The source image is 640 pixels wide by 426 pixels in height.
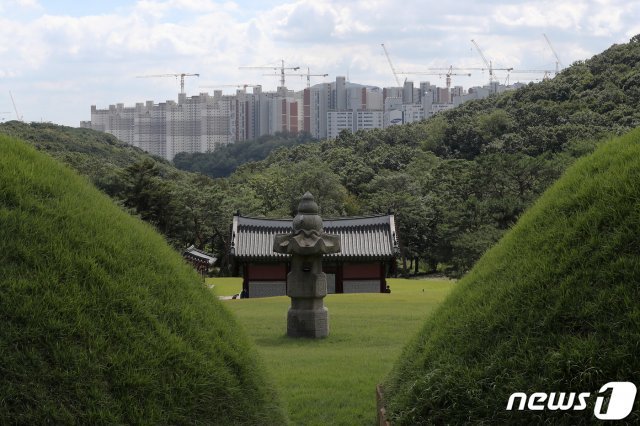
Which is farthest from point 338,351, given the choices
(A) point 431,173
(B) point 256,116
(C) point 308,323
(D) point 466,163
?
(B) point 256,116

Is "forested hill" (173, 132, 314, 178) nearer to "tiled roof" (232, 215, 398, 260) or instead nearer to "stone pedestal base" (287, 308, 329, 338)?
"tiled roof" (232, 215, 398, 260)

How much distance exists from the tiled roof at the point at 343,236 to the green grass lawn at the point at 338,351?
230cm

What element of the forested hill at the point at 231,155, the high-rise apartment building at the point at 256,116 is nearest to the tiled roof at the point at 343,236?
the forested hill at the point at 231,155

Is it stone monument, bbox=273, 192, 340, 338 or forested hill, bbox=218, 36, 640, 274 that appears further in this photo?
forested hill, bbox=218, 36, 640, 274

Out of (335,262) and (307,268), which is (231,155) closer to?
(335,262)

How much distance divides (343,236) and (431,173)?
2360cm

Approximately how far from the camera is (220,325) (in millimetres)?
5914

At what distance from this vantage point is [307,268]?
13094mm

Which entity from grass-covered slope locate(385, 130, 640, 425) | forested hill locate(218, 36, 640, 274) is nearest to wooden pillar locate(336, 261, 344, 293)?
forested hill locate(218, 36, 640, 274)

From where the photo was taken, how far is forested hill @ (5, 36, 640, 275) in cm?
3722

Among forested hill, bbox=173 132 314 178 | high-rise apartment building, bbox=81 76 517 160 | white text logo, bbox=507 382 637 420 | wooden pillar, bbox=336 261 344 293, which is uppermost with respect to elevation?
high-rise apartment building, bbox=81 76 517 160

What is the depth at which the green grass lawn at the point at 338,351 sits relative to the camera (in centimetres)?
750

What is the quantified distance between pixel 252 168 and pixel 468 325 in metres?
59.1

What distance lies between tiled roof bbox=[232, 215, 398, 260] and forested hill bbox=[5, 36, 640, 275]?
8.72 metres
